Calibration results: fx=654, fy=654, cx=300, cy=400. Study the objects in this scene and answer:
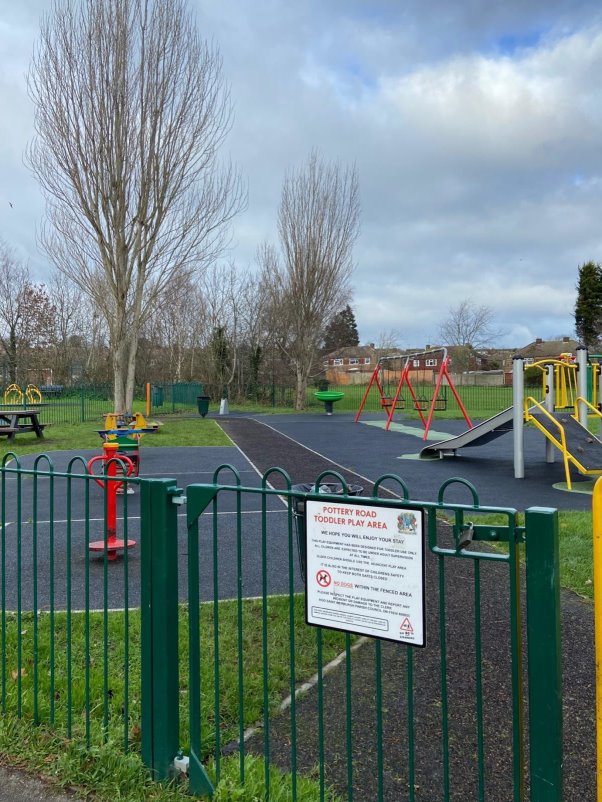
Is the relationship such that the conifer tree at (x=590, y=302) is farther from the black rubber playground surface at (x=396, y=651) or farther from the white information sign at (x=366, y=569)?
the white information sign at (x=366, y=569)

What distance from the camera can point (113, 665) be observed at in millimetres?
3707

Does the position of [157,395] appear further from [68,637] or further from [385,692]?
[385,692]

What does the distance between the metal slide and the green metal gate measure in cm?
886

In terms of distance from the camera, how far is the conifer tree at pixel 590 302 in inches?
2188

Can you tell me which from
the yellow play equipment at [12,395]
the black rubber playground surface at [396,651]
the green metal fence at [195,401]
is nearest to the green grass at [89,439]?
the green metal fence at [195,401]

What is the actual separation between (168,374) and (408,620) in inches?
1532

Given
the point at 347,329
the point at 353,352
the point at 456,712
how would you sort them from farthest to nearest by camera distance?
1. the point at 353,352
2. the point at 347,329
3. the point at 456,712

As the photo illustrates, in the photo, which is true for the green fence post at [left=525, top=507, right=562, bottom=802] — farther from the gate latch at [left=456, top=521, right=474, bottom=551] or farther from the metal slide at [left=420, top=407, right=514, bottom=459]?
the metal slide at [left=420, top=407, right=514, bottom=459]

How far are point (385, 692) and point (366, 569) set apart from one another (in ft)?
4.76

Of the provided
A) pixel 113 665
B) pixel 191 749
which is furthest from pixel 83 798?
pixel 113 665

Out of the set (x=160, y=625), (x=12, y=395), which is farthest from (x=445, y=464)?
(x=12, y=395)

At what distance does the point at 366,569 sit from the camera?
222 centimetres

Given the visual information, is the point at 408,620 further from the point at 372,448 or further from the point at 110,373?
the point at 110,373

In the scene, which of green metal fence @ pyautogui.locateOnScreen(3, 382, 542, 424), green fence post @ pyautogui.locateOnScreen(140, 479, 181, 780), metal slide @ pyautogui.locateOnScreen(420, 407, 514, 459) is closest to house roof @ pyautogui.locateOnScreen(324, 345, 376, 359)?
green metal fence @ pyautogui.locateOnScreen(3, 382, 542, 424)
